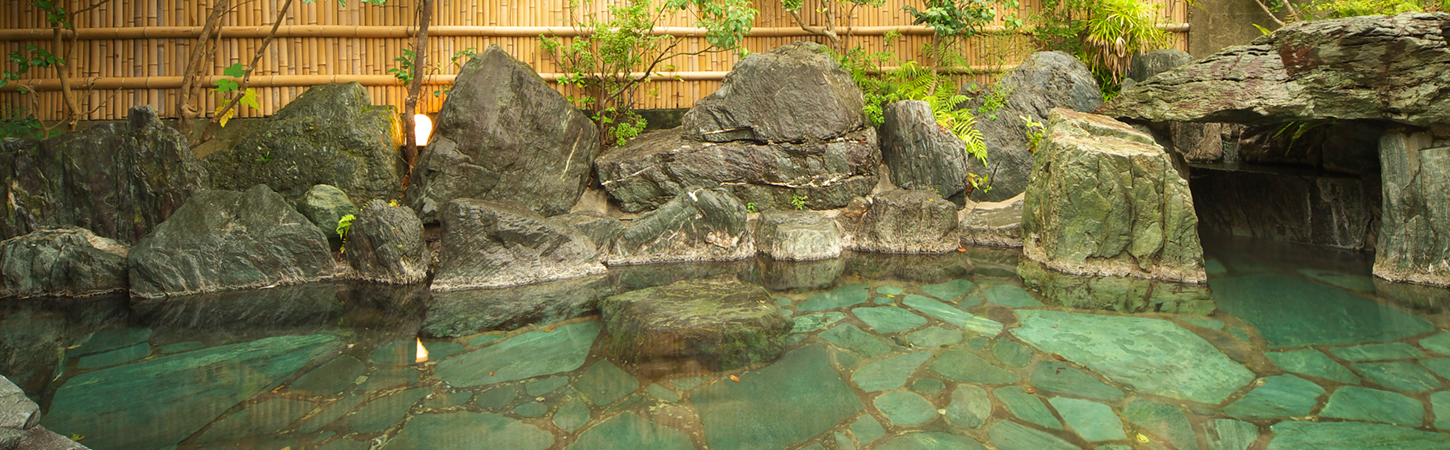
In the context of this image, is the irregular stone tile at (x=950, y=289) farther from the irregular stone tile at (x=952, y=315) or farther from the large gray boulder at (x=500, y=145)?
the large gray boulder at (x=500, y=145)

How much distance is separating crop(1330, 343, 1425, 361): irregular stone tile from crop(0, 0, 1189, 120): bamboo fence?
5.22 metres

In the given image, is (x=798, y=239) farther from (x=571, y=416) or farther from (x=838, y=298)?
(x=571, y=416)

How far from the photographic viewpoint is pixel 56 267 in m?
5.37

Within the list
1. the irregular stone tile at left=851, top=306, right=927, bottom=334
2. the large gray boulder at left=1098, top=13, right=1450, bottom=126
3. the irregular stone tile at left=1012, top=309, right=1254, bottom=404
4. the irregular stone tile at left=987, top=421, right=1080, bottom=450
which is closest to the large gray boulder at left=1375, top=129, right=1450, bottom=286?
the large gray boulder at left=1098, top=13, right=1450, bottom=126

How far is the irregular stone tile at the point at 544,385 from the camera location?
341 centimetres

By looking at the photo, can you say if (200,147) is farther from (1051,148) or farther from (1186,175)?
(1186,175)

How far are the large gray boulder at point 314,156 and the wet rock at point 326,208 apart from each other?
0.74ft

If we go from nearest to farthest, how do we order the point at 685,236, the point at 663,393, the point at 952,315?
the point at 663,393 < the point at 952,315 < the point at 685,236

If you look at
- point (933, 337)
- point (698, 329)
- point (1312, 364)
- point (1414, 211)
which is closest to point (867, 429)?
point (698, 329)

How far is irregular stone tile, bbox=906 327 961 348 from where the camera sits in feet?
13.2

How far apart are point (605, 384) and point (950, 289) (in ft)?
8.99

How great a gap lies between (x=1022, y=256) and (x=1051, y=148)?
912 millimetres

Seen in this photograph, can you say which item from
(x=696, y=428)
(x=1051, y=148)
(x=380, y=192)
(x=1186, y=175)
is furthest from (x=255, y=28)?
(x=1186, y=175)

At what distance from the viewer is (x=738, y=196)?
23.7 ft
